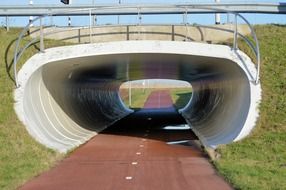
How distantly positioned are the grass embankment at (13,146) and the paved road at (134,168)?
0.38 metres

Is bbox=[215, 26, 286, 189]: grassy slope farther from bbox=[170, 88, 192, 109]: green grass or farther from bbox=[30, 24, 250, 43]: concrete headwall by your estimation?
bbox=[170, 88, 192, 109]: green grass

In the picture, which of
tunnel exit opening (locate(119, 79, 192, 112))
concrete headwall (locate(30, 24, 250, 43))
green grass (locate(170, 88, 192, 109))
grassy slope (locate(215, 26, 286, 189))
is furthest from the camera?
green grass (locate(170, 88, 192, 109))

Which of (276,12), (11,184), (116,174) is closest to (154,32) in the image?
(276,12)

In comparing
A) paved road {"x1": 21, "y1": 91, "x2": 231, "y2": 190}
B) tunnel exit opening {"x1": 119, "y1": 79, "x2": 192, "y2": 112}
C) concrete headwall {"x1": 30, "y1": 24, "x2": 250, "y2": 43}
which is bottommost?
tunnel exit opening {"x1": 119, "y1": 79, "x2": 192, "y2": 112}

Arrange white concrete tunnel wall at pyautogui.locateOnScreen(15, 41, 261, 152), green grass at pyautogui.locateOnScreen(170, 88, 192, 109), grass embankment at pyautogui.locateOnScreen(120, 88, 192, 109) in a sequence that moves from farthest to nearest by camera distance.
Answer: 1. grass embankment at pyautogui.locateOnScreen(120, 88, 192, 109)
2. green grass at pyautogui.locateOnScreen(170, 88, 192, 109)
3. white concrete tunnel wall at pyautogui.locateOnScreen(15, 41, 261, 152)

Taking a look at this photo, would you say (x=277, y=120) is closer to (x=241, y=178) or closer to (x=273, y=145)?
(x=273, y=145)

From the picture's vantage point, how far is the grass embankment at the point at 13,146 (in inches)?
514

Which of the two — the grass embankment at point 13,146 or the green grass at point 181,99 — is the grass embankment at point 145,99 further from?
the grass embankment at point 13,146

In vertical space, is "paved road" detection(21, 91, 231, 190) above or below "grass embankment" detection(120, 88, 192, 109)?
above

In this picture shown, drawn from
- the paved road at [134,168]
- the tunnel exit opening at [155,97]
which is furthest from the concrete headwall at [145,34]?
the tunnel exit opening at [155,97]

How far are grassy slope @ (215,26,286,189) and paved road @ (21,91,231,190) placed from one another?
606 millimetres

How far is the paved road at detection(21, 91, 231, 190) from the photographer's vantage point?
12.0 m

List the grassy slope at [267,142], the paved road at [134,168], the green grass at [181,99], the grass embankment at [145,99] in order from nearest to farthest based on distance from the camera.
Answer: the paved road at [134,168]
the grassy slope at [267,142]
the green grass at [181,99]
the grass embankment at [145,99]

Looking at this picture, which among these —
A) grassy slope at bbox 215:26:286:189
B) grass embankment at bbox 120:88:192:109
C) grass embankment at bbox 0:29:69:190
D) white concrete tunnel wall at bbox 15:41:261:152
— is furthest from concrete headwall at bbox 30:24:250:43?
grass embankment at bbox 120:88:192:109
